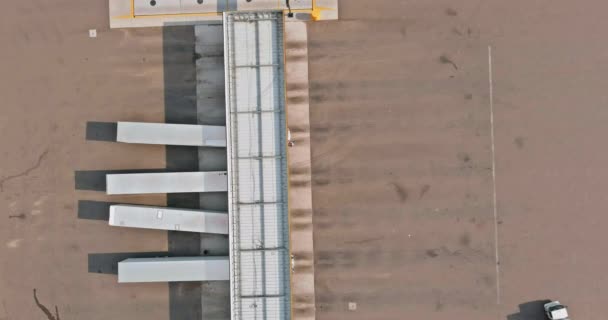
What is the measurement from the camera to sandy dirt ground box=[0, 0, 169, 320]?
15.1 metres

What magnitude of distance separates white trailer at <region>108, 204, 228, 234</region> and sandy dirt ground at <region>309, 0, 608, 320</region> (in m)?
3.62

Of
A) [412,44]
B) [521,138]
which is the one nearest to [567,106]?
[521,138]

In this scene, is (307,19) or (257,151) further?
(307,19)

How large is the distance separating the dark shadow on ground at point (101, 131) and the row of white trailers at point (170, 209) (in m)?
0.78

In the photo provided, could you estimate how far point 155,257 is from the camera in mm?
15086

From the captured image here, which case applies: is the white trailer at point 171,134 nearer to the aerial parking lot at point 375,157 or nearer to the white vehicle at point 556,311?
the aerial parking lot at point 375,157

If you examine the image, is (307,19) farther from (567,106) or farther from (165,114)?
(567,106)

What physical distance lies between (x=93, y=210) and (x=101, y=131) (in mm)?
2986

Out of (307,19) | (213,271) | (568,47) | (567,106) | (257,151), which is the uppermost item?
(307,19)

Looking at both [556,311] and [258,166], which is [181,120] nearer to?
[258,166]

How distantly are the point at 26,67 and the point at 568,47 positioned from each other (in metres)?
20.1

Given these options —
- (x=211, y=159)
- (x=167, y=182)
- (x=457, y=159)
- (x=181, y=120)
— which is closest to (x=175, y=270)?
(x=167, y=182)

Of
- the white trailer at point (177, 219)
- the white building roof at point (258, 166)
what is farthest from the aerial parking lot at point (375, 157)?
the white building roof at point (258, 166)

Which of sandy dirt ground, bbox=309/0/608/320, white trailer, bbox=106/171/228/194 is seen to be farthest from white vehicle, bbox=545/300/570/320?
white trailer, bbox=106/171/228/194
